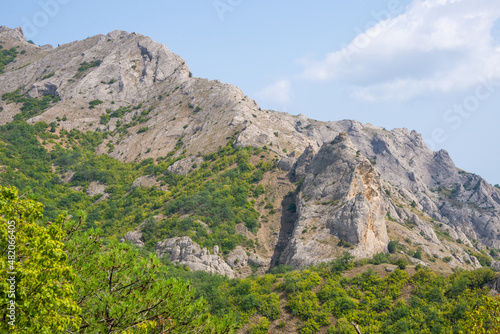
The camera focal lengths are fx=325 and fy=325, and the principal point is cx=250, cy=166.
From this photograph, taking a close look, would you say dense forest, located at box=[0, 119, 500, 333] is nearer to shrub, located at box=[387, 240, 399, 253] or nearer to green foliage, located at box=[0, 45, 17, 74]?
shrub, located at box=[387, 240, 399, 253]

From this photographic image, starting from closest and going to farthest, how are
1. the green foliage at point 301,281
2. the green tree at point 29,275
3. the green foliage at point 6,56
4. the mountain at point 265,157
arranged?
the green tree at point 29,275, the green foliage at point 301,281, the mountain at point 265,157, the green foliage at point 6,56

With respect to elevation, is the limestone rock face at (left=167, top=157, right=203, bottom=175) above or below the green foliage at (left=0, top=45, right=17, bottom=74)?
below

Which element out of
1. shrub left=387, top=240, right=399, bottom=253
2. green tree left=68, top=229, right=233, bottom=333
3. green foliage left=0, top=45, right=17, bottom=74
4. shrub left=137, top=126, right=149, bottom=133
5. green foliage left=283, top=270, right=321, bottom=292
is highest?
green foliage left=0, top=45, right=17, bottom=74

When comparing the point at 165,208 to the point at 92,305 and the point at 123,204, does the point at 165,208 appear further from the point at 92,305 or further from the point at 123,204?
the point at 92,305

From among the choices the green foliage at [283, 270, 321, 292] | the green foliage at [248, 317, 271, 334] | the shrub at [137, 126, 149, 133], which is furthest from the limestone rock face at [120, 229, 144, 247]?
the shrub at [137, 126, 149, 133]

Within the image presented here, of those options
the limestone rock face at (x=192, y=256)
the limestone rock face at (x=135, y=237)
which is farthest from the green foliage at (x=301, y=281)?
the limestone rock face at (x=135, y=237)

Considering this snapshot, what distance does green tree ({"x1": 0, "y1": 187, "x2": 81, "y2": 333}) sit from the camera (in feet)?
29.0

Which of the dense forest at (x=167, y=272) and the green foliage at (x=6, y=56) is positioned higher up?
the green foliage at (x=6, y=56)

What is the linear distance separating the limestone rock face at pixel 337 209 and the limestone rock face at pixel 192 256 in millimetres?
13389

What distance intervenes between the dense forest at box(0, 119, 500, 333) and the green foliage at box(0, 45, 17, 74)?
281 ft

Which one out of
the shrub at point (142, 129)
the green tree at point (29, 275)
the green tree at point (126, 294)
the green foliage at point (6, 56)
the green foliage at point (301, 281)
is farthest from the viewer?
the green foliage at point (6, 56)

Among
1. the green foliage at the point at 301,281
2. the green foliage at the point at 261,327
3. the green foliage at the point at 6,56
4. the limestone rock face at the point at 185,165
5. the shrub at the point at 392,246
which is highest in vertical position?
the green foliage at the point at 6,56

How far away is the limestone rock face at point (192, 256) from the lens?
65.4 metres

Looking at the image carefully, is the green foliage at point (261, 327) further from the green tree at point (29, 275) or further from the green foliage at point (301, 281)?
the green tree at point (29, 275)
